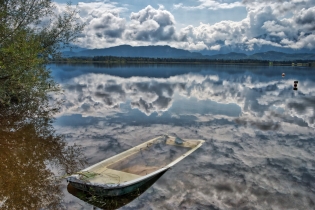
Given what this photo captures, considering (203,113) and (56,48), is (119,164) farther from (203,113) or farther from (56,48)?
(56,48)

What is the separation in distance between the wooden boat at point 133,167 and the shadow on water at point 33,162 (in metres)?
1.43

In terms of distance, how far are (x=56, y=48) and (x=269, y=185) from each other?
2325cm

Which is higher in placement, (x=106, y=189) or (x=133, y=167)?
(x=106, y=189)

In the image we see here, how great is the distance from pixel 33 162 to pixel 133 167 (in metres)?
5.78

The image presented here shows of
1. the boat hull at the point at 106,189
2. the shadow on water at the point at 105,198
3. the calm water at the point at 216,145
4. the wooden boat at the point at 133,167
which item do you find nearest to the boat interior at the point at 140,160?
the wooden boat at the point at 133,167

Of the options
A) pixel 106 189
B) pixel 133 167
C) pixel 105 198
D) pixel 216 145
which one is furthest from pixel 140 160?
pixel 216 145

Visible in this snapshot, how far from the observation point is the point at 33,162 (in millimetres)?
14414

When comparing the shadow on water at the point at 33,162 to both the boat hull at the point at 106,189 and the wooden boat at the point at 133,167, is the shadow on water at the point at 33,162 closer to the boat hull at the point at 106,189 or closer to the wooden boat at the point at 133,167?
the boat hull at the point at 106,189

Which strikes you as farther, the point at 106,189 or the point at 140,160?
the point at 140,160

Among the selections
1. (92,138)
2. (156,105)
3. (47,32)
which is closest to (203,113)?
(156,105)

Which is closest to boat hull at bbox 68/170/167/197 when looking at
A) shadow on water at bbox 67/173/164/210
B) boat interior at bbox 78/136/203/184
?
shadow on water at bbox 67/173/164/210

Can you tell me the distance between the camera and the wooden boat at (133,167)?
10545 millimetres

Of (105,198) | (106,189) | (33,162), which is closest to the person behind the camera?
(106,189)

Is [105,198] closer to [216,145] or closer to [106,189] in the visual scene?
[106,189]
